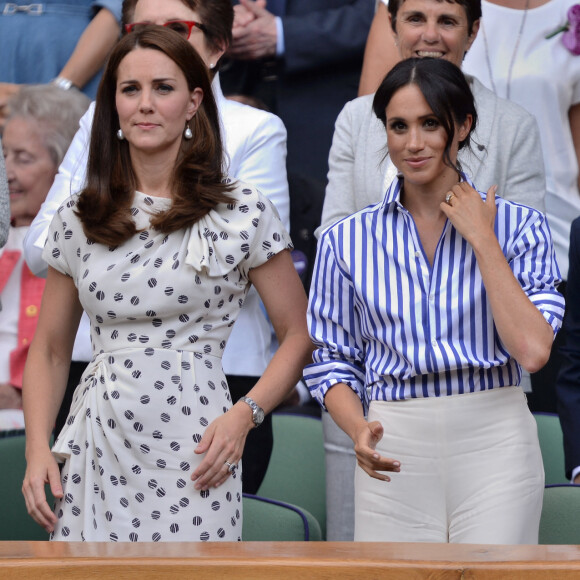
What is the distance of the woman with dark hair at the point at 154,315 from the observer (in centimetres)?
276

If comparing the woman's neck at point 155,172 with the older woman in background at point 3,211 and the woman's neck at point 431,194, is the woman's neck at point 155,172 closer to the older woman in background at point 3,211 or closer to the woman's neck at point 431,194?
the older woman in background at point 3,211

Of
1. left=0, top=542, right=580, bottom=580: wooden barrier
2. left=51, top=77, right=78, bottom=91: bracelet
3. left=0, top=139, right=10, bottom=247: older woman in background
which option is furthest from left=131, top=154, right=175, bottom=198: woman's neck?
left=51, top=77, right=78, bottom=91: bracelet

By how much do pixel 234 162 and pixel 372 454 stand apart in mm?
1274

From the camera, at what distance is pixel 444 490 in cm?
267

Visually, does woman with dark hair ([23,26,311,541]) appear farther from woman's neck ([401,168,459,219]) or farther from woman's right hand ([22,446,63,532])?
woman's neck ([401,168,459,219])

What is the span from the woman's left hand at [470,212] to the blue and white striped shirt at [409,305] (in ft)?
0.23

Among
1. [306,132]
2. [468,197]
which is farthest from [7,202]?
[306,132]

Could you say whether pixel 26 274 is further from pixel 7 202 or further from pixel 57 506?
pixel 57 506

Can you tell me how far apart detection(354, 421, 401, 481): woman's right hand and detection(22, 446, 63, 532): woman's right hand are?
676 mm

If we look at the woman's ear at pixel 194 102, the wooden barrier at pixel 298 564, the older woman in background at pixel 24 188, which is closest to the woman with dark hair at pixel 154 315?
the woman's ear at pixel 194 102

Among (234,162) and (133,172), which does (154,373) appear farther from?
(234,162)

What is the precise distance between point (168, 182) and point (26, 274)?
1.34 m

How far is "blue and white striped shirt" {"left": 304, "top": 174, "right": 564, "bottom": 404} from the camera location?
273cm

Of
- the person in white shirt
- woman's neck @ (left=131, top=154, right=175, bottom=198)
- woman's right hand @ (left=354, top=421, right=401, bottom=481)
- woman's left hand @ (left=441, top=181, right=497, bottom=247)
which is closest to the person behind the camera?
woman's right hand @ (left=354, top=421, right=401, bottom=481)
